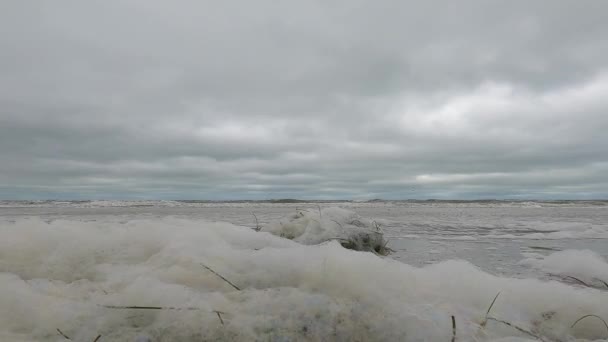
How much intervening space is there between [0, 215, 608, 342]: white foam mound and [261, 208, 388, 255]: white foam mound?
2.51 metres

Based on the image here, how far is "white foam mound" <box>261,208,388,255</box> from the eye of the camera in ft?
15.7

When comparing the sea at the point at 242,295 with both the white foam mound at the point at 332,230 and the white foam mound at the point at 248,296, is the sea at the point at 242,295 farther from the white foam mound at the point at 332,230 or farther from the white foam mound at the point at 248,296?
the white foam mound at the point at 332,230

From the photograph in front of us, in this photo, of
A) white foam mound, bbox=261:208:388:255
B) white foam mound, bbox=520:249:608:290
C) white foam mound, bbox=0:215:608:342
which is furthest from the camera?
white foam mound, bbox=261:208:388:255

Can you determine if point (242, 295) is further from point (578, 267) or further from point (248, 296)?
point (578, 267)

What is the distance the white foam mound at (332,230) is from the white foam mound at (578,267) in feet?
6.02

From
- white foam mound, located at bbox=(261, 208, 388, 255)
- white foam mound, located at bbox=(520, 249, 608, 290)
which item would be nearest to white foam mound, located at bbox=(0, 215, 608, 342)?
white foam mound, located at bbox=(520, 249, 608, 290)

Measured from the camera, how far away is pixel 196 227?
2.81 meters

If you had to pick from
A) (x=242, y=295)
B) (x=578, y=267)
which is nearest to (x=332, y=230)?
(x=578, y=267)

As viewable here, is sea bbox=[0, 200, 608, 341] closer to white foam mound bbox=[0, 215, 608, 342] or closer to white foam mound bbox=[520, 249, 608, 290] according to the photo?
white foam mound bbox=[0, 215, 608, 342]

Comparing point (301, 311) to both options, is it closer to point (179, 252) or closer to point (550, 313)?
point (179, 252)

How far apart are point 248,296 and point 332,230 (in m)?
3.25

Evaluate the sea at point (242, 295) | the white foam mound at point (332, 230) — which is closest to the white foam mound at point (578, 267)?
the sea at point (242, 295)

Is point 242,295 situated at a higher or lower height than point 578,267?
higher

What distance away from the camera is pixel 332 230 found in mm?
4883
